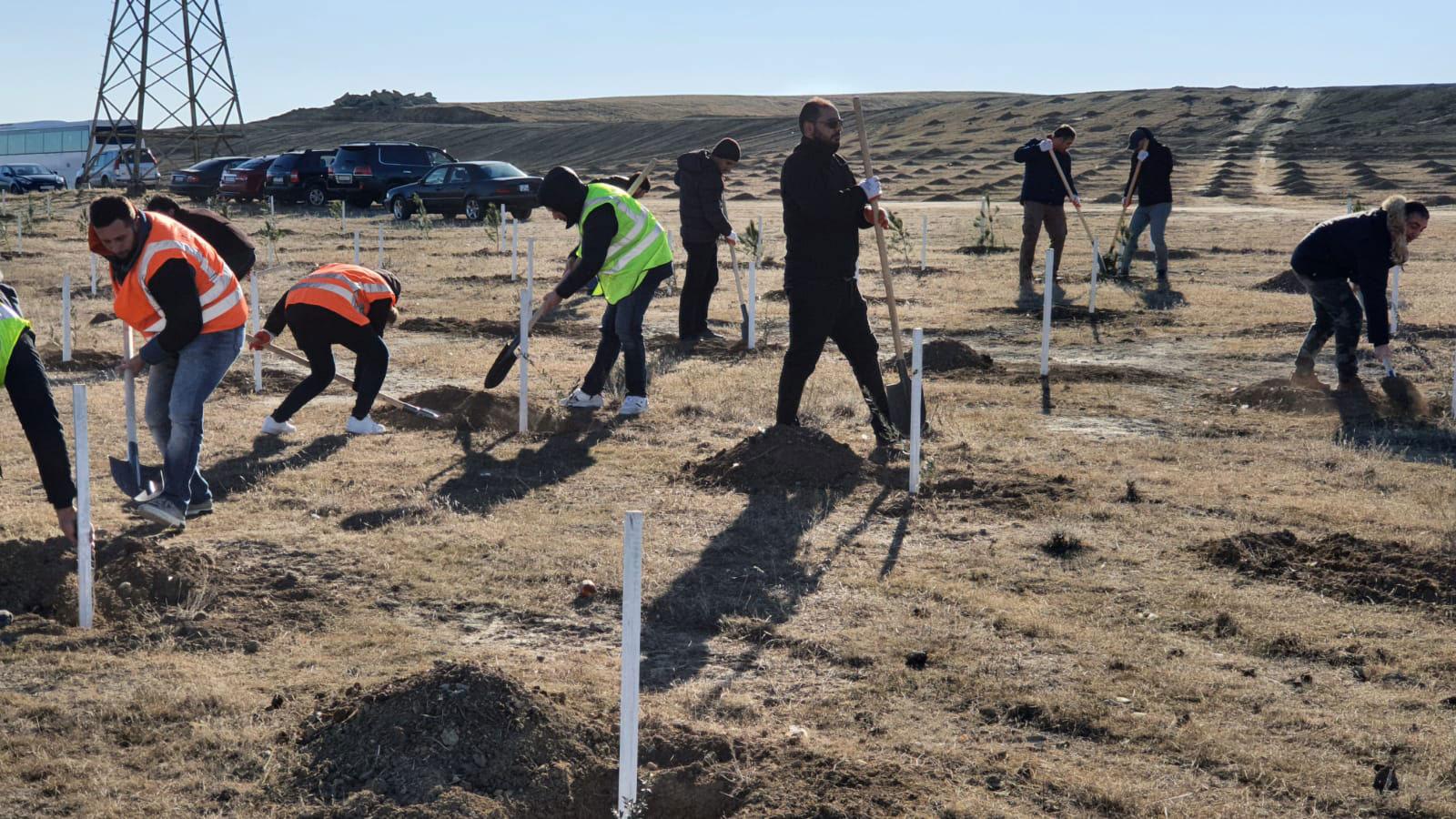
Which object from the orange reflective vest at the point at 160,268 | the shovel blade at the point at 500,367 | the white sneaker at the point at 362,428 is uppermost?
the orange reflective vest at the point at 160,268

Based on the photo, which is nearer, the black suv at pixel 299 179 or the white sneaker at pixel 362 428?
the white sneaker at pixel 362 428

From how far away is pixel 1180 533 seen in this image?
6.34 metres

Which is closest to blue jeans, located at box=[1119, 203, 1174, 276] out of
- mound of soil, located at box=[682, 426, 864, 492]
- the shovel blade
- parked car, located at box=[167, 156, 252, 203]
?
the shovel blade

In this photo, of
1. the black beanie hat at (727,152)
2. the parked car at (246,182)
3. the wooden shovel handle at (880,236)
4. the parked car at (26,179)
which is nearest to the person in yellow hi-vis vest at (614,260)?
the wooden shovel handle at (880,236)

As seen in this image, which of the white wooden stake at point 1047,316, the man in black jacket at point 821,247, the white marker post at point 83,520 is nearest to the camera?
the white marker post at point 83,520

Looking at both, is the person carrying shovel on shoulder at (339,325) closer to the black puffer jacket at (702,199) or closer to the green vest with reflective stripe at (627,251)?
the green vest with reflective stripe at (627,251)

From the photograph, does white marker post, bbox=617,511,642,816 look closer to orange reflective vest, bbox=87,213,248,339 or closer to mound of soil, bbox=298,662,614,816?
mound of soil, bbox=298,662,614,816

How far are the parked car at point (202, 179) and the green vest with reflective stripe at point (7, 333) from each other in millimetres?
31927

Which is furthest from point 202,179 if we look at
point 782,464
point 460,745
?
point 460,745

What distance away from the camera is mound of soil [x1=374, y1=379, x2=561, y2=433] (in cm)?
870

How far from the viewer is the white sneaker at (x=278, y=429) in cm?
841

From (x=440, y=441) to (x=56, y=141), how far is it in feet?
179

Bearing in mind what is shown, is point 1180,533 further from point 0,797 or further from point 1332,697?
point 0,797

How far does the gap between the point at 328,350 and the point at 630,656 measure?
17.6 feet
